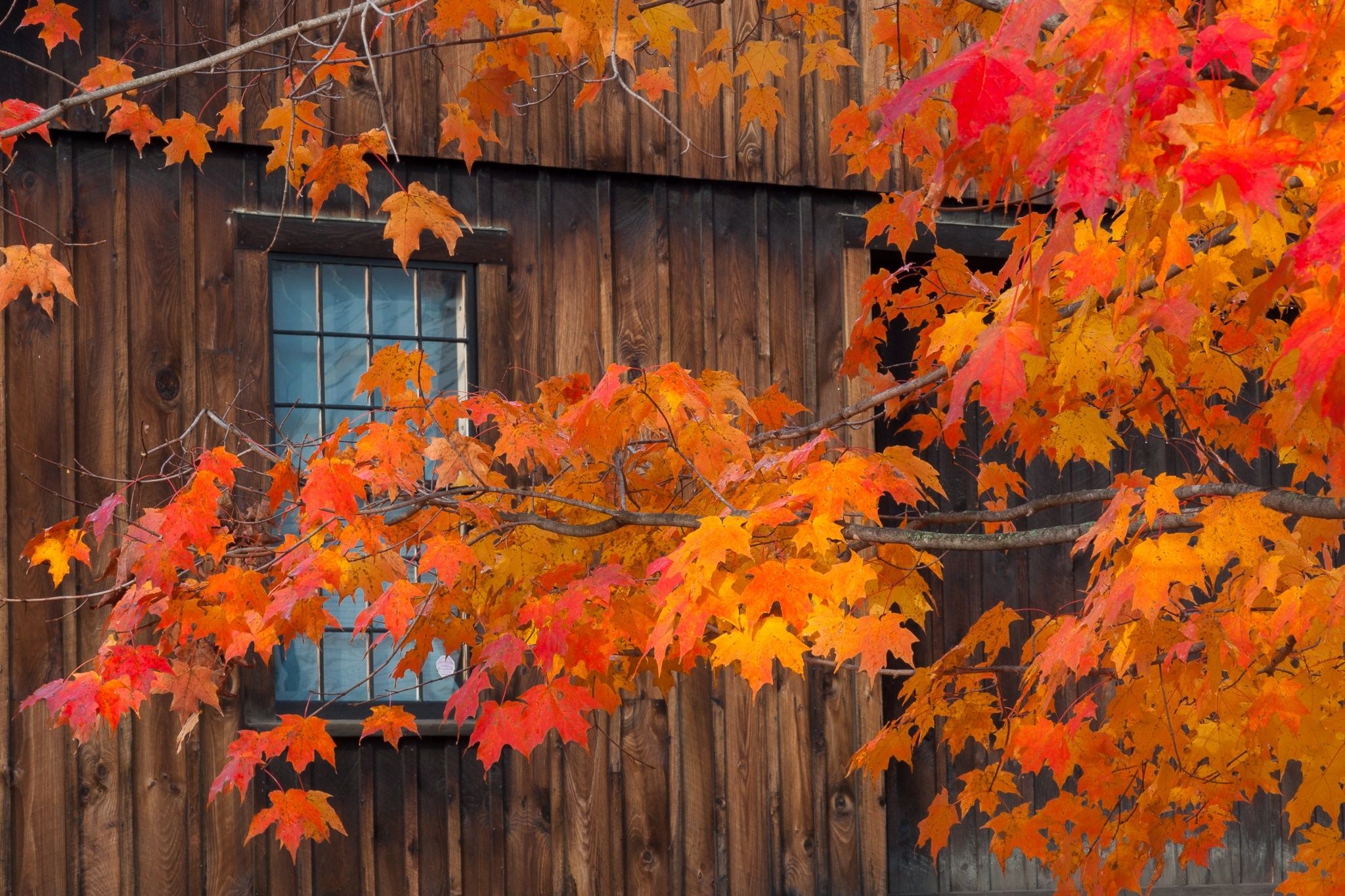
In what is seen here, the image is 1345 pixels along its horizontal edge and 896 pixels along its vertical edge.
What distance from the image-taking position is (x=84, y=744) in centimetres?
598

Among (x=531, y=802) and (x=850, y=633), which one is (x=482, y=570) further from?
(x=531, y=802)

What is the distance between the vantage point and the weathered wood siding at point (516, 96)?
6387mm

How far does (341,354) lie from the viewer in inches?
266

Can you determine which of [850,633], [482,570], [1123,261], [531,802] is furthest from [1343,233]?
[531,802]

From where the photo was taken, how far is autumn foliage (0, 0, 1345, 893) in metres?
2.63

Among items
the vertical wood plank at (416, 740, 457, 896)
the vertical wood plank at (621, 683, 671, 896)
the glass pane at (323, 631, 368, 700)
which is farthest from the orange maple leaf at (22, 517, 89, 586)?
the vertical wood plank at (621, 683, 671, 896)

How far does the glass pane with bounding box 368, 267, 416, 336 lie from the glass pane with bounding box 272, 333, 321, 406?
Result: 315 mm

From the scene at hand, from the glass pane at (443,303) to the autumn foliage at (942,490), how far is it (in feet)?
3.59

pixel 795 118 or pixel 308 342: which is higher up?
pixel 795 118

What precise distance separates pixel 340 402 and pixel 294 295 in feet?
1.73

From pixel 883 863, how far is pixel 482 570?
340 cm

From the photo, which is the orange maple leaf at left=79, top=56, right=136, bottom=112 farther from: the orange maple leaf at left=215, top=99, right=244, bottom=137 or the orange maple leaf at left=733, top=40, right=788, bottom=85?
the orange maple leaf at left=733, top=40, right=788, bottom=85

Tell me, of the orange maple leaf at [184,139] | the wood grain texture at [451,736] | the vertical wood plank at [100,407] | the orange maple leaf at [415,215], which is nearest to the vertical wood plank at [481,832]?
the wood grain texture at [451,736]

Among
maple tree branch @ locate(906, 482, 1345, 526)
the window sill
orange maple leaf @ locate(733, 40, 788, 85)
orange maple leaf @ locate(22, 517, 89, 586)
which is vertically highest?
orange maple leaf @ locate(733, 40, 788, 85)
